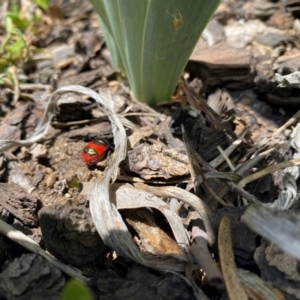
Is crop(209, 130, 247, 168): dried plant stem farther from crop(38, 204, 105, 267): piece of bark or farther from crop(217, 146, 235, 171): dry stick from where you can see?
crop(38, 204, 105, 267): piece of bark

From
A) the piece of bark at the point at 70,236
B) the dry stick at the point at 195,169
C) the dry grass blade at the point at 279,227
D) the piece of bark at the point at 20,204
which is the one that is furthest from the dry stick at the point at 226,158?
the piece of bark at the point at 20,204

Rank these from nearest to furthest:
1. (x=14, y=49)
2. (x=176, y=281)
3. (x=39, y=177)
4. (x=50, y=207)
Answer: (x=176, y=281), (x=50, y=207), (x=39, y=177), (x=14, y=49)

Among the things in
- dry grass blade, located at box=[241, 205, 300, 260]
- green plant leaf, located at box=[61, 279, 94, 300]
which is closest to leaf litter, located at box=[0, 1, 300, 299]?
dry grass blade, located at box=[241, 205, 300, 260]

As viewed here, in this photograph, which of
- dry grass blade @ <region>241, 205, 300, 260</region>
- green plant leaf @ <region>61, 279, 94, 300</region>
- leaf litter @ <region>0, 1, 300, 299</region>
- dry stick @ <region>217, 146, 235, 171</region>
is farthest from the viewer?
dry stick @ <region>217, 146, 235, 171</region>

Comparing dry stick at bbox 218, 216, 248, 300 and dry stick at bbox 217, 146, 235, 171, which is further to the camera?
→ dry stick at bbox 217, 146, 235, 171

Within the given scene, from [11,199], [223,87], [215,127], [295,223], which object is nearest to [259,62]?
[223,87]

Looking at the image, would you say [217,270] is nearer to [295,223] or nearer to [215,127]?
[295,223]

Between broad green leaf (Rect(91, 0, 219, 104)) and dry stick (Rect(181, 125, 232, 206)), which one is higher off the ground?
broad green leaf (Rect(91, 0, 219, 104))

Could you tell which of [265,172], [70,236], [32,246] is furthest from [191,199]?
[32,246]
